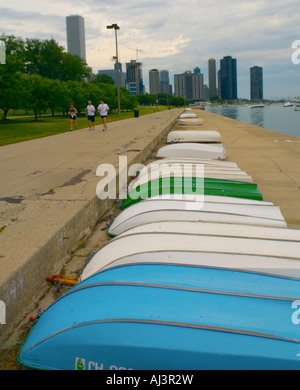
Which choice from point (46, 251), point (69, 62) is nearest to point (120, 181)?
point (46, 251)

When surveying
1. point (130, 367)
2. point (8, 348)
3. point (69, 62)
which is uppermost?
point (69, 62)

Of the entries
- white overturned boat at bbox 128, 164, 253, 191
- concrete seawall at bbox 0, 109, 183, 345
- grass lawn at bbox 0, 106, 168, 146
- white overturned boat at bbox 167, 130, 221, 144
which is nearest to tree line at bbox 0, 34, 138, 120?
grass lawn at bbox 0, 106, 168, 146

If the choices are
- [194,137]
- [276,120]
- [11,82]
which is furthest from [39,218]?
[276,120]

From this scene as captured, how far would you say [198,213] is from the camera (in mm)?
4523

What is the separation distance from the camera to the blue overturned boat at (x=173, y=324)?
2.32 metres

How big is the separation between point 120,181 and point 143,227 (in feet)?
13.5

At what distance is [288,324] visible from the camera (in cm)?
241

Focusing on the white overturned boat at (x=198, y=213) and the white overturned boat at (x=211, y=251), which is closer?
the white overturned boat at (x=211, y=251)

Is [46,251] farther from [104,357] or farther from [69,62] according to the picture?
[69,62]

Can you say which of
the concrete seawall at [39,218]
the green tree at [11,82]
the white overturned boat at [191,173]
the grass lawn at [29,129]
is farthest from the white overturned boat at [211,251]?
the green tree at [11,82]

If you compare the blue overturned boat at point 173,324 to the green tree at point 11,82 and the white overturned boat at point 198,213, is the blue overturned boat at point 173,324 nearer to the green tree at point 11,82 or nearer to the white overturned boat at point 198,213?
the white overturned boat at point 198,213

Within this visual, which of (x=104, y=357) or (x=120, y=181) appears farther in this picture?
(x=120, y=181)

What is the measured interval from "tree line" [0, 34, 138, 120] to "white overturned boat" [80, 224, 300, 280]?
2978cm
